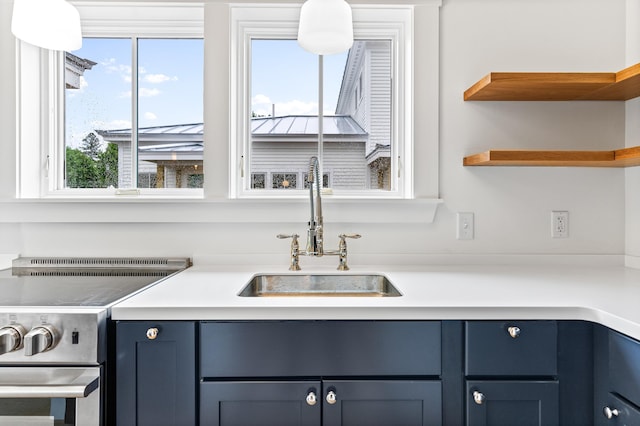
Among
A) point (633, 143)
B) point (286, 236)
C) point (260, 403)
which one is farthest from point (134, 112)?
point (633, 143)

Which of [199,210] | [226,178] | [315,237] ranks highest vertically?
[226,178]

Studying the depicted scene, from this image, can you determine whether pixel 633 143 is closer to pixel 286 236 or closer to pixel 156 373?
pixel 286 236

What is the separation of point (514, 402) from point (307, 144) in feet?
4.16

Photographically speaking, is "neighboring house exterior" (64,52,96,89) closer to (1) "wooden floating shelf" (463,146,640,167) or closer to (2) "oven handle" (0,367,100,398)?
(2) "oven handle" (0,367,100,398)

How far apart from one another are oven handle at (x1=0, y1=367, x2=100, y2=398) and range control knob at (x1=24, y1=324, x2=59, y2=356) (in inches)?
2.3

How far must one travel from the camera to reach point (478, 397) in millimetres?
1059

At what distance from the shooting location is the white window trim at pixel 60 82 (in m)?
1.74

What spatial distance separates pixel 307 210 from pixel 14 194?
1.27 m

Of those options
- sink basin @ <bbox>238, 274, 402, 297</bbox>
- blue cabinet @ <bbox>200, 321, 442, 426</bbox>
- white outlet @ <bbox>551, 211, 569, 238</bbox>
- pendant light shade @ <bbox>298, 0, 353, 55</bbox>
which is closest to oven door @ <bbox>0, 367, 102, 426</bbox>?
blue cabinet @ <bbox>200, 321, 442, 426</bbox>

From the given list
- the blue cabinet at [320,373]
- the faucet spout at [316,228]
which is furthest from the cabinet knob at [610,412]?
the faucet spout at [316,228]

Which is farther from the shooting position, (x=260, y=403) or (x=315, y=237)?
(x=315, y=237)

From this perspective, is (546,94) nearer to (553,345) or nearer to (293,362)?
(553,345)

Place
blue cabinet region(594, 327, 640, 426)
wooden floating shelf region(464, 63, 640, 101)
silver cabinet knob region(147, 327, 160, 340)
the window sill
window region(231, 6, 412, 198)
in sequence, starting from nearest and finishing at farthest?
blue cabinet region(594, 327, 640, 426), silver cabinet knob region(147, 327, 160, 340), wooden floating shelf region(464, 63, 640, 101), the window sill, window region(231, 6, 412, 198)

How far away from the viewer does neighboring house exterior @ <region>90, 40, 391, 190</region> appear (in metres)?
1.80
